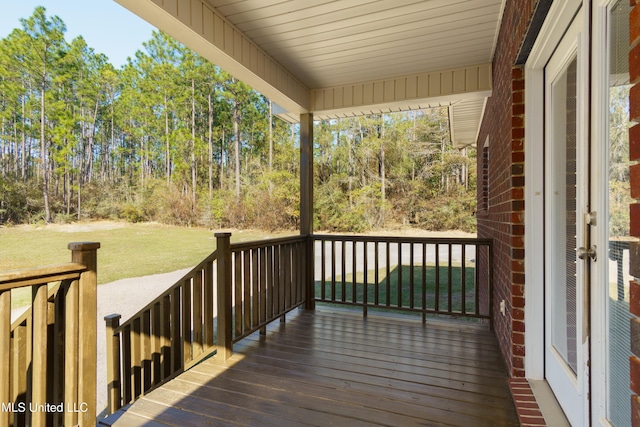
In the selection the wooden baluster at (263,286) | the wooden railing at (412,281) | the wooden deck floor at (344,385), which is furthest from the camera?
the wooden railing at (412,281)

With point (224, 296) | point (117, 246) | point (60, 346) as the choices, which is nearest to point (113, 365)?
point (224, 296)

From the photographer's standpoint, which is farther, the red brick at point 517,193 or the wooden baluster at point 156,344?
the wooden baluster at point 156,344

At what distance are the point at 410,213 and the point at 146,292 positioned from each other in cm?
912

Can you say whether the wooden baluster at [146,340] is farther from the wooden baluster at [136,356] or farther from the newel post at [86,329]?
the newel post at [86,329]

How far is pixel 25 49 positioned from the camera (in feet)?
37.9

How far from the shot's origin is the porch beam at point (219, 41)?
6.76ft

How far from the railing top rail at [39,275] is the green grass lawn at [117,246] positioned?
10333 millimetres

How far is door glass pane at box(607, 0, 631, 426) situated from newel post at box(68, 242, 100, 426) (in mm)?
1935

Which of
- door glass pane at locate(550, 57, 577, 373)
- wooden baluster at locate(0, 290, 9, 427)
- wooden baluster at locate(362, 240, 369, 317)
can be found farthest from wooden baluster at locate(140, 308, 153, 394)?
door glass pane at locate(550, 57, 577, 373)

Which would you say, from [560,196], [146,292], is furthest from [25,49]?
[560,196]

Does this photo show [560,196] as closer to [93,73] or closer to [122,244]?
[122,244]

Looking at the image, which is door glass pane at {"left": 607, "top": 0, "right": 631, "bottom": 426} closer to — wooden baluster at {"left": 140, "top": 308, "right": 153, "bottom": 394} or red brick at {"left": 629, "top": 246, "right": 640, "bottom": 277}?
red brick at {"left": 629, "top": 246, "right": 640, "bottom": 277}

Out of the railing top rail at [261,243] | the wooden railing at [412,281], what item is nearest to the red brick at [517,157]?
the wooden railing at [412,281]

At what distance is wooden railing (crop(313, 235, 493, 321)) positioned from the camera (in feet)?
11.1
